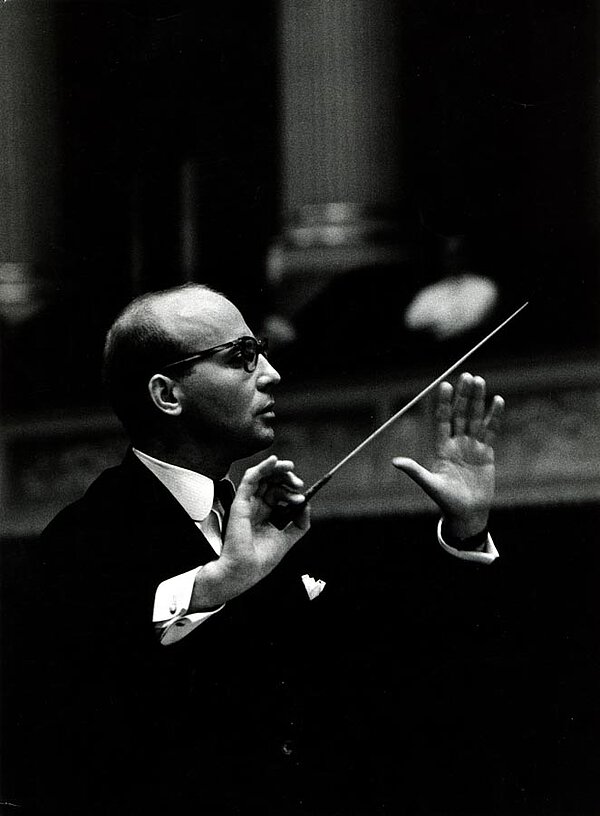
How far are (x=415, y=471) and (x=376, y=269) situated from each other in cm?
119

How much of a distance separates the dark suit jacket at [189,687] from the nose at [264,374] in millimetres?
600

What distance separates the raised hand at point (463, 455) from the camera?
6379mm

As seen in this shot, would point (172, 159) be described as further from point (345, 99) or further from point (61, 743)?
point (61, 743)

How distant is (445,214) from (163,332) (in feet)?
4.80

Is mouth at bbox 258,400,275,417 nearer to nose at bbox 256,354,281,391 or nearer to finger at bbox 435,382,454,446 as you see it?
nose at bbox 256,354,281,391

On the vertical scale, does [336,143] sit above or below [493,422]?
above

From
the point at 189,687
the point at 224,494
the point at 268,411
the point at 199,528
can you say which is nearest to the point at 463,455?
the point at 268,411

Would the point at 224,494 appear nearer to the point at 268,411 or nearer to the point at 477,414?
the point at 268,411

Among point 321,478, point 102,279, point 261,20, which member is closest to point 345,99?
point 261,20

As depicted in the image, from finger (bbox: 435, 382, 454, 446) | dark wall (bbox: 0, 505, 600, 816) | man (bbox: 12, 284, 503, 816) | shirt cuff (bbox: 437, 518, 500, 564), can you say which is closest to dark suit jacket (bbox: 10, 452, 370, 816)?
man (bbox: 12, 284, 503, 816)

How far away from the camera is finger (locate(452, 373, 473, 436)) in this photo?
6.39 meters

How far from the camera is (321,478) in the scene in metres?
6.66

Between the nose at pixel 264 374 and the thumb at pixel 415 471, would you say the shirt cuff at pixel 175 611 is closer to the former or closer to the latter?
the nose at pixel 264 374

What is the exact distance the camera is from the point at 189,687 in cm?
658
